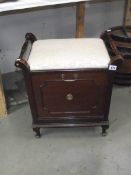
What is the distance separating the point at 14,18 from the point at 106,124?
1181 mm

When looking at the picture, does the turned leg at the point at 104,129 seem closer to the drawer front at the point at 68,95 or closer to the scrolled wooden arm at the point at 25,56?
the drawer front at the point at 68,95

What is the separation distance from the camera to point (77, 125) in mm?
1523

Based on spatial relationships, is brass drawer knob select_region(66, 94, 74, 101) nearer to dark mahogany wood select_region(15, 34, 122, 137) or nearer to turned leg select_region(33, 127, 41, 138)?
dark mahogany wood select_region(15, 34, 122, 137)

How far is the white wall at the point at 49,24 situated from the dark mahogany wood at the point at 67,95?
55 cm

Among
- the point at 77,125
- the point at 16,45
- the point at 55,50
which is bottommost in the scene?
the point at 77,125

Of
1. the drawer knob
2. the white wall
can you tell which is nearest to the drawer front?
the drawer knob

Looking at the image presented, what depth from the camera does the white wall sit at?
206 cm

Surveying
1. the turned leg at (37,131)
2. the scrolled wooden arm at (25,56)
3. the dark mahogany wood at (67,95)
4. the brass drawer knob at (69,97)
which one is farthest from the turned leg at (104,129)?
the scrolled wooden arm at (25,56)

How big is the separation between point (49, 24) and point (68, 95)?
976mm

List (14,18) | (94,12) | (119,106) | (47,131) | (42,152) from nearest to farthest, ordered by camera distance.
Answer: (42,152) < (47,131) < (119,106) < (14,18) < (94,12)

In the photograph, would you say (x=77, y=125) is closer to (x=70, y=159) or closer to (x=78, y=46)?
(x=70, y=159)

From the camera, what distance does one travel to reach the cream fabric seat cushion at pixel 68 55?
128 cm

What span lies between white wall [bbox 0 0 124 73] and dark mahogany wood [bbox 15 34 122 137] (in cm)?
55

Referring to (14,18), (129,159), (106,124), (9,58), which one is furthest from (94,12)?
(129,159)
